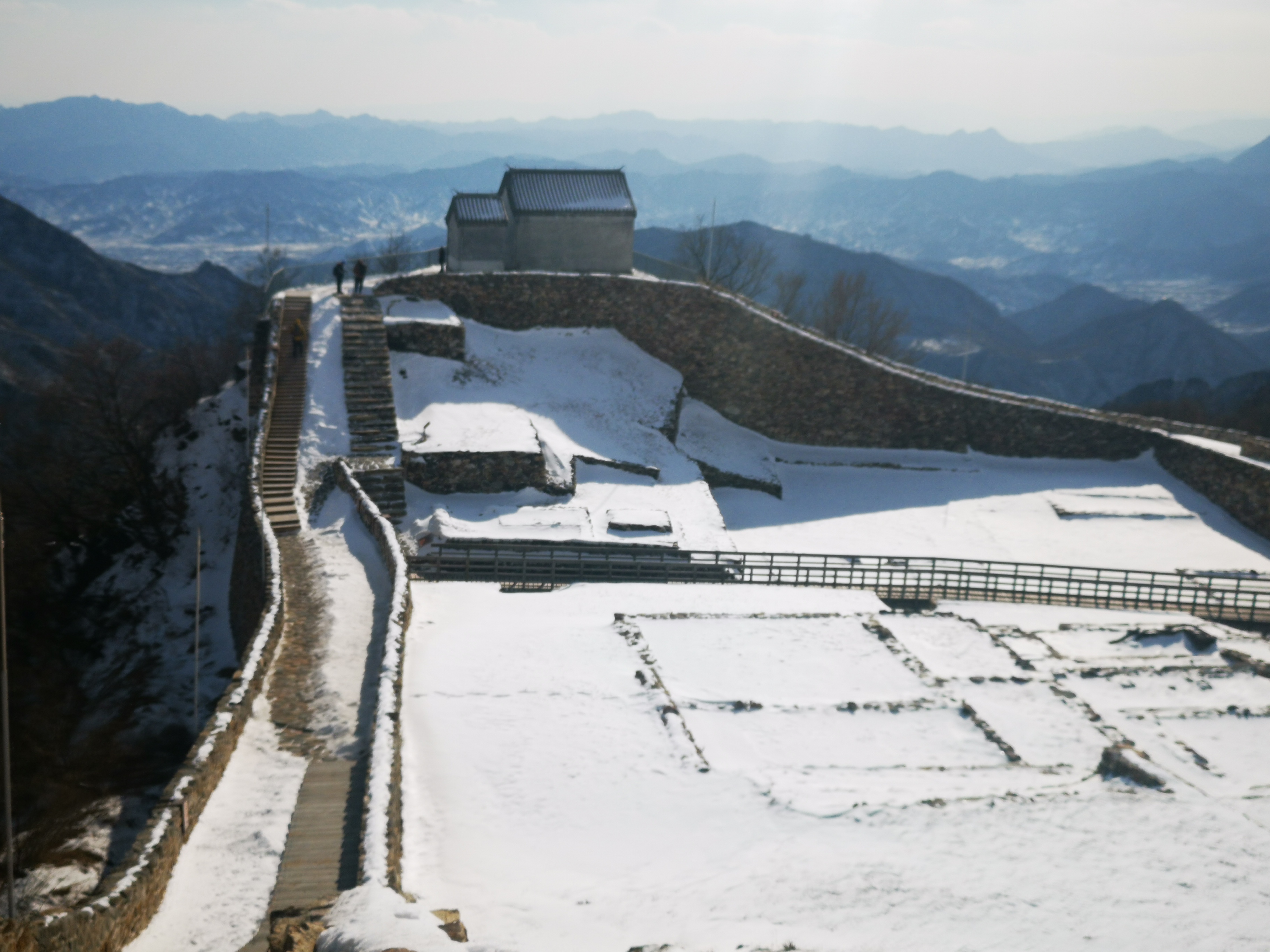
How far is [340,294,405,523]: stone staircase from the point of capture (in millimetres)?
22312

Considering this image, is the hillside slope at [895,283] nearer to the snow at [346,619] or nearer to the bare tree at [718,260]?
the bare tree at [718,260]

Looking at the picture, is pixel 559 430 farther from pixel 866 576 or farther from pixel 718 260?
pixel 718 260

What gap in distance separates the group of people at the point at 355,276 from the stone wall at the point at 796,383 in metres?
3.69

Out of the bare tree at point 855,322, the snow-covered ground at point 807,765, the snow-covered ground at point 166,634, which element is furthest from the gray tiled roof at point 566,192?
the bare tree at point 855,322

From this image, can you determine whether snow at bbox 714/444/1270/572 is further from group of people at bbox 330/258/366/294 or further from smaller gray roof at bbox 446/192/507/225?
group of people at bbox 330/258/366/294

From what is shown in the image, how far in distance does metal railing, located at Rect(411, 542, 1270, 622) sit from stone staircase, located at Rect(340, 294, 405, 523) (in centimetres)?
171

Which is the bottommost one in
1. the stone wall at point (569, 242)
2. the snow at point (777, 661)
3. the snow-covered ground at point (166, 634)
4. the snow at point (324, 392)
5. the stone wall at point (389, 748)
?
the snow-covered ground at point (166, 634)

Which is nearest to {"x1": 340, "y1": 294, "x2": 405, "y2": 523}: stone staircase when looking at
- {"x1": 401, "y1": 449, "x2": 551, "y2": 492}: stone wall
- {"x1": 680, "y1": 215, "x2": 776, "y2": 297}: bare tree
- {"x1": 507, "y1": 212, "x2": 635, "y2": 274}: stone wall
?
{"x1": 401, "y1": 449, "x2": 551, "y2": 492}: stone wall

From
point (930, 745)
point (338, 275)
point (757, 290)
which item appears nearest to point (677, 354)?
point (338, 275)

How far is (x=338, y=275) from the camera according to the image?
96.8ft

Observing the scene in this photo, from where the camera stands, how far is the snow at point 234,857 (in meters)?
8.88

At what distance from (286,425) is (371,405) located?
232 cm

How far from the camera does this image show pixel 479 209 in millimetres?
34094

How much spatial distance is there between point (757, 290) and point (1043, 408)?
126ft
